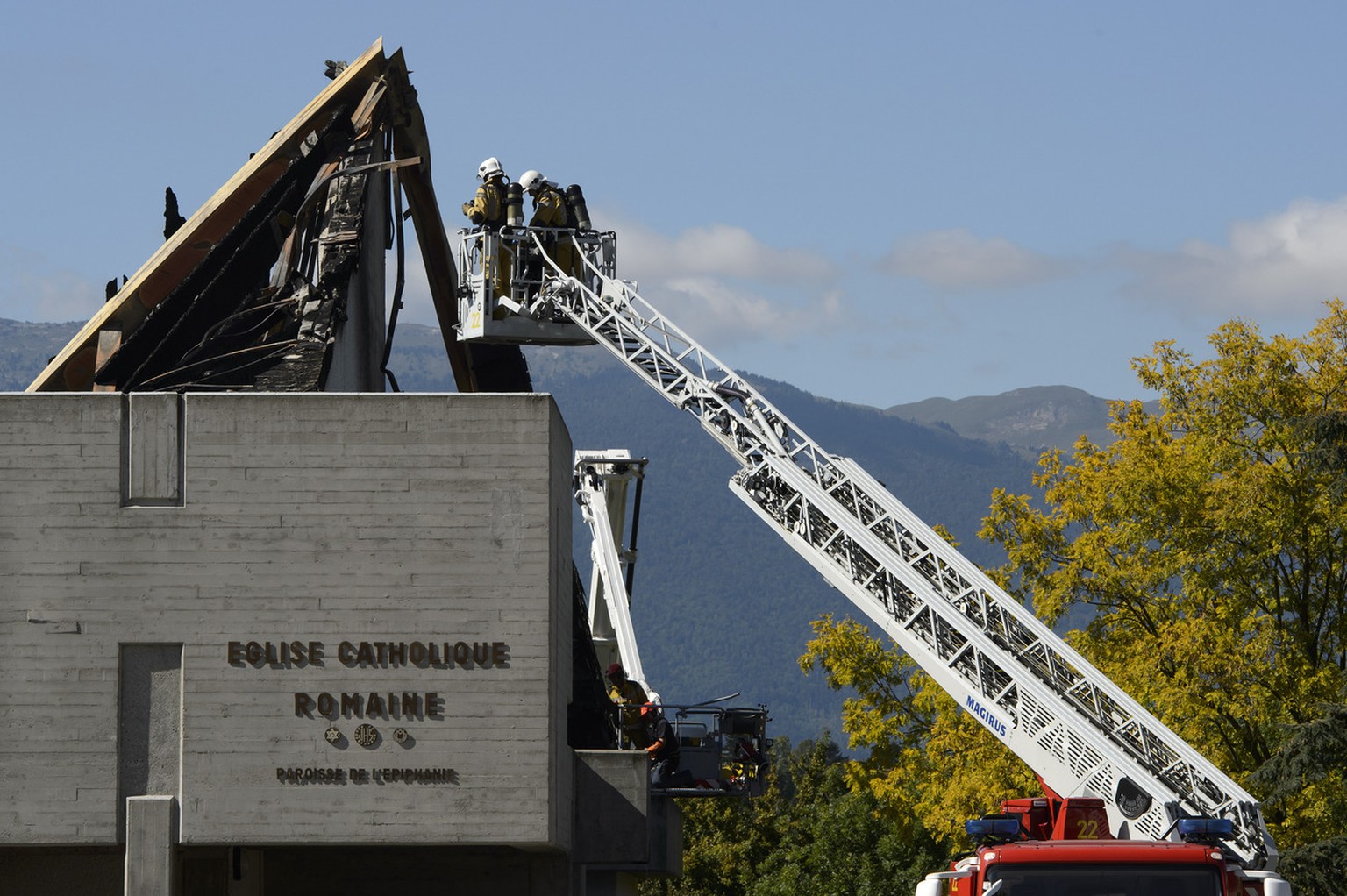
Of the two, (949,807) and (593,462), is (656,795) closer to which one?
(949,807)

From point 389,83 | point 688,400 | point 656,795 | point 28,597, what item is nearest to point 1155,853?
point 28,597

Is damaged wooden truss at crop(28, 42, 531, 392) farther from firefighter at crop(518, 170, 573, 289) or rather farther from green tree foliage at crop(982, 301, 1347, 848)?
green tree foliage at crop(982, 301, 1347, 848)

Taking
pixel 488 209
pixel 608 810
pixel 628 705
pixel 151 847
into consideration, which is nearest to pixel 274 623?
pixel 151 847

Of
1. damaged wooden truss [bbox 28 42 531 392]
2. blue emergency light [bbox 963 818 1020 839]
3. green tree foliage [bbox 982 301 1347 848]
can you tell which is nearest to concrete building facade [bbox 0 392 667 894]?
damaged wooden truss [bbox 28 42 531 392]

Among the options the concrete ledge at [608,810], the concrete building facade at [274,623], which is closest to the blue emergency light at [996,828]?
the concrete building facade at [274,623]

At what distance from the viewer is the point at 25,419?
18234 millimetres

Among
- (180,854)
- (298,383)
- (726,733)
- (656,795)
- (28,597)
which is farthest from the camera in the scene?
(726,733)

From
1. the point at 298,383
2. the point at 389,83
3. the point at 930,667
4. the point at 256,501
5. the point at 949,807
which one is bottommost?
the point at 949,807

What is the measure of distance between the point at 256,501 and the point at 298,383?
177 inches

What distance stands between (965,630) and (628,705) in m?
4.91

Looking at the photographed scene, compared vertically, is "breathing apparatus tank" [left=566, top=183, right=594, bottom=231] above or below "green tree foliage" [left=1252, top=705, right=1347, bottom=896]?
above

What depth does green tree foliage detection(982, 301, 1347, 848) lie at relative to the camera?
28.2 m

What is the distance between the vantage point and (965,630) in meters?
23.2

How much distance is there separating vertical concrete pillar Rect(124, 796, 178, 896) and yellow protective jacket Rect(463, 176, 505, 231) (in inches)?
561
